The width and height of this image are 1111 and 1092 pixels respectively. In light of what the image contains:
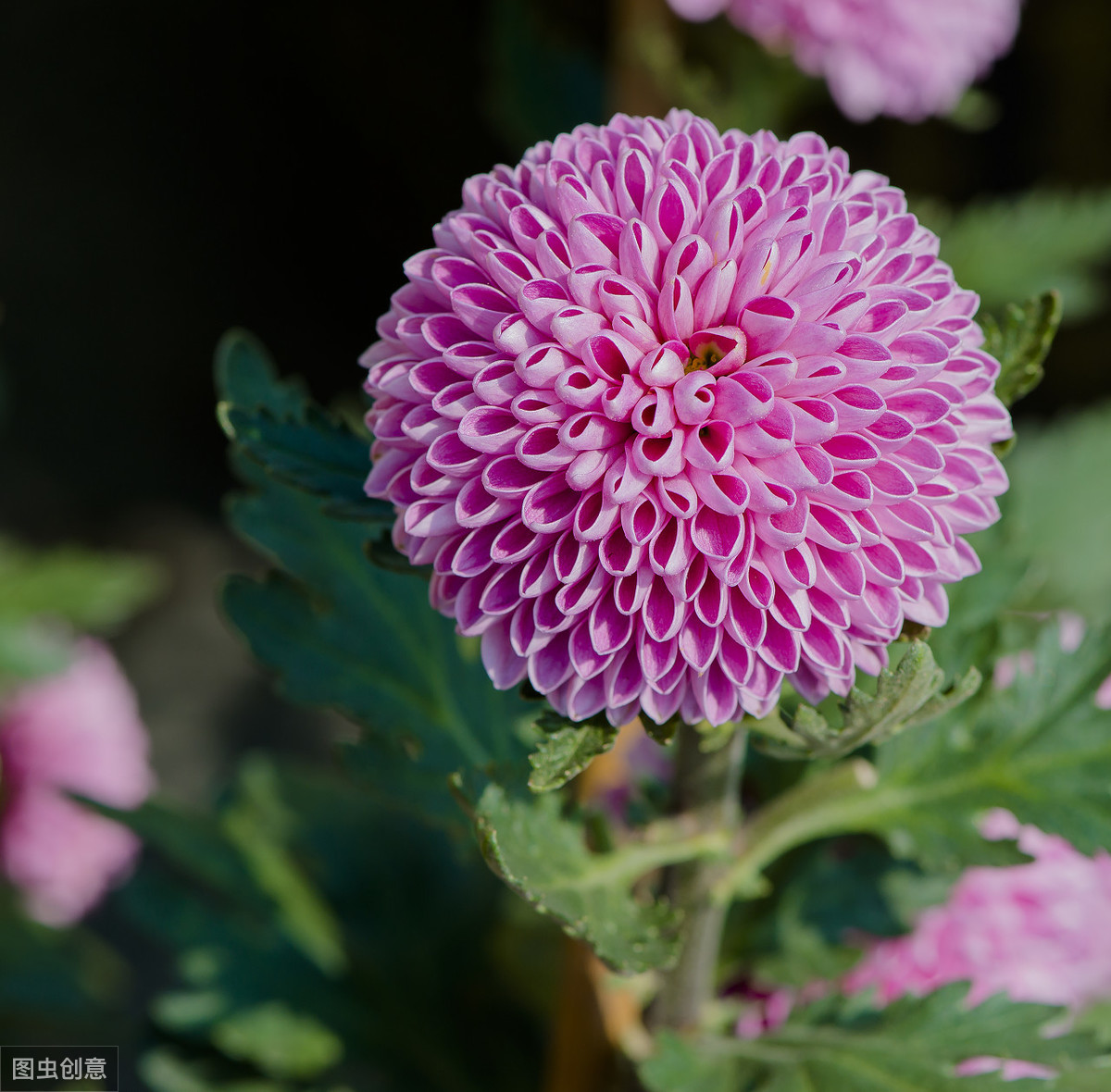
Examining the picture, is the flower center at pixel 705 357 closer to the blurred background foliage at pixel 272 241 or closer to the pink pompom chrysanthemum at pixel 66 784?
the blurred background foliage at pixel 272 241

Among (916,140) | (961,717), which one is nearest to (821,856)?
(961,717)

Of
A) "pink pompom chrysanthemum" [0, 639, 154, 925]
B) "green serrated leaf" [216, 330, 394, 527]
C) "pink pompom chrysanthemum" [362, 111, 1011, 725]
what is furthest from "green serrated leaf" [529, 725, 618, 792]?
"pink pompom chrysanthemum" [0, 639, 154, 925]

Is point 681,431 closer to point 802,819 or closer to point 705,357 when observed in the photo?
point 705,357

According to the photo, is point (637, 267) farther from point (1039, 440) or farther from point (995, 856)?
point (1039, 440)

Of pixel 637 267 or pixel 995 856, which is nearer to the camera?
pixel 637 267

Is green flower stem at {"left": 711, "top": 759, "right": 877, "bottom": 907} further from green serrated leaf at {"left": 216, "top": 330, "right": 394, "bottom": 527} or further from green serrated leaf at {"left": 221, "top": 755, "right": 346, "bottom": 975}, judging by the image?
green serrated leaf at {"left": 221, "top": 755, "right": 346, "bottom": 975}
